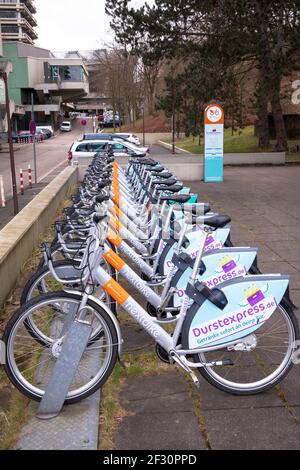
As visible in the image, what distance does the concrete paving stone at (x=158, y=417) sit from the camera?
285cm

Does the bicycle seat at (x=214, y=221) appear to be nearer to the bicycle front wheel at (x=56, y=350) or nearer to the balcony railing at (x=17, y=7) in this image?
the bicycle front wheel at (x=56, y=350)

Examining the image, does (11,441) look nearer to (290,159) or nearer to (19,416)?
(19,416)

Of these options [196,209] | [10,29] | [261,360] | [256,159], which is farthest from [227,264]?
[10,29]

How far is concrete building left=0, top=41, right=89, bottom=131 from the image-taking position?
7338cm

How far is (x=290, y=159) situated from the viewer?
74.0 feet

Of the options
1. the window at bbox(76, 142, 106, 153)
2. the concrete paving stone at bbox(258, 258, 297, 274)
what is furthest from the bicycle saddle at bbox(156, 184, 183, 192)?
the window at bbox(76, 142, 106, 153)

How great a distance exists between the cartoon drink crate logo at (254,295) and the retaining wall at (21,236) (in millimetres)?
2397

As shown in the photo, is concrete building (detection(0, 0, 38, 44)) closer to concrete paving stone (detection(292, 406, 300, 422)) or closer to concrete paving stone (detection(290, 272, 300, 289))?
concrete paving stone (detection(290, 272, 300, 289))

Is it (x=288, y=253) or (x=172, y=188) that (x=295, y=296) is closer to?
(x=172, y=188)

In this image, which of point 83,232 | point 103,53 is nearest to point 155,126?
point 103,53

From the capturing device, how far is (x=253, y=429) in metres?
2.97

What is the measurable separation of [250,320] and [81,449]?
1.21 metres

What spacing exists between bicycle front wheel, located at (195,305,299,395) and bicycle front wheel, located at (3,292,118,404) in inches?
22.5

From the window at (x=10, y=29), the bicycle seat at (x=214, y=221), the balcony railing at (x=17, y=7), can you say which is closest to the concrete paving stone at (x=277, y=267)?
the bicycle seat at (x=214, y=221)
